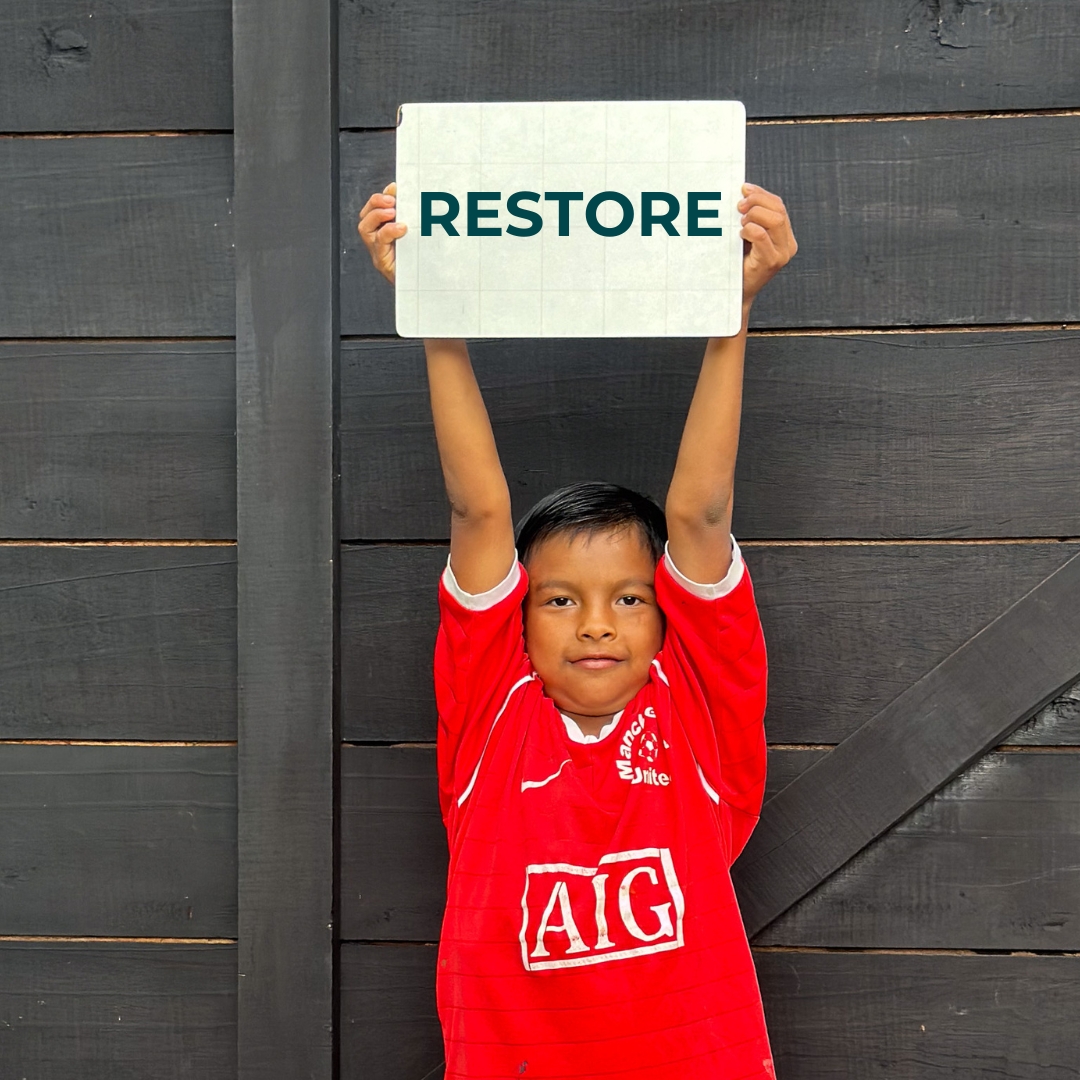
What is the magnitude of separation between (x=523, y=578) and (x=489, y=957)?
1.16 ft

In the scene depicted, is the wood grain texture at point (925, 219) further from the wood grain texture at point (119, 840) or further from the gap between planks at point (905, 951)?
the wood grain texture at point (119, 840)

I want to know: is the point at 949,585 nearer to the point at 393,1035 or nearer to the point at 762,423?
the point at 762,423

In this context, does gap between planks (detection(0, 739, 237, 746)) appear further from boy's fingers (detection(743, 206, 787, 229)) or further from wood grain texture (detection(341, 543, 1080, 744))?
boy's fingers (detection(743, 206, 787, 229))

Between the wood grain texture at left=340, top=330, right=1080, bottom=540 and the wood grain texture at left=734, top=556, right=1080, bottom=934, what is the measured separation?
4.5 inches

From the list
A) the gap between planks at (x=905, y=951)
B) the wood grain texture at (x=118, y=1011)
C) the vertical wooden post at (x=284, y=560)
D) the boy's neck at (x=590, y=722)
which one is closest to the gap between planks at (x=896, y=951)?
the gap between planks at (x=905, y=951)

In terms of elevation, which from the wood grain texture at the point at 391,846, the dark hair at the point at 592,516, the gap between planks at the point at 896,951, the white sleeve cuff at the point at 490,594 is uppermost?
the dark hair at the point at 592,516

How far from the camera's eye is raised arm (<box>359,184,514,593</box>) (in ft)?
3.35

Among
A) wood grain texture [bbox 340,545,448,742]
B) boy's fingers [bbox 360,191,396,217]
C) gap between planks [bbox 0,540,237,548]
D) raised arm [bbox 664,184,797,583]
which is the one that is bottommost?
wood grain texture [bbox 340,545,448,742]

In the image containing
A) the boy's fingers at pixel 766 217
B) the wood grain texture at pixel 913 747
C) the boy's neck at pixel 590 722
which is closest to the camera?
the boy's fingers at pixel 766 217

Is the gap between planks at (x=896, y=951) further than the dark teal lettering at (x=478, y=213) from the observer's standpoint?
Yes

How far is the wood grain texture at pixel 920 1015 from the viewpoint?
124 centimetres

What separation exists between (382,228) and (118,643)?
61 centimetres

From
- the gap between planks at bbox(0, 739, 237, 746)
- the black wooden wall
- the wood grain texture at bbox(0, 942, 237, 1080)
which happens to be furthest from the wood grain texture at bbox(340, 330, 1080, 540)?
the wood grain texture at bbox(0, 942, 237, 1080)

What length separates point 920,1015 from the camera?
4.09ft
